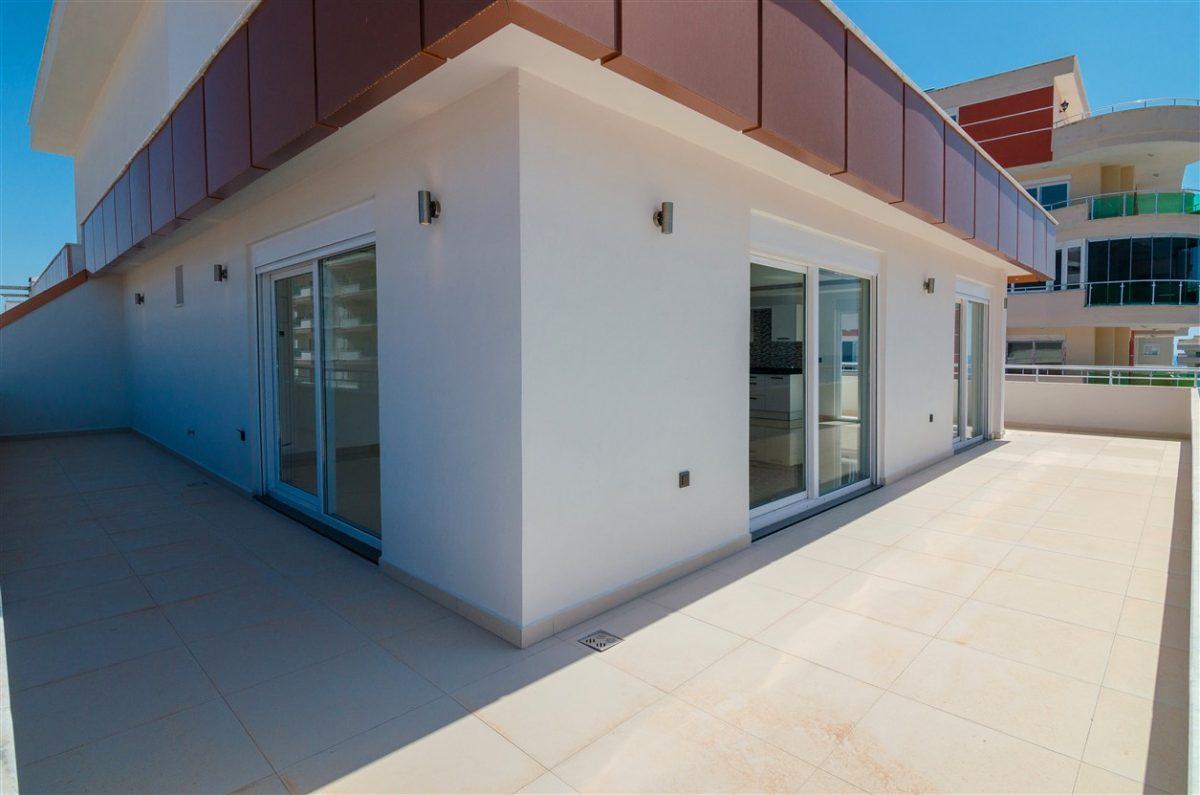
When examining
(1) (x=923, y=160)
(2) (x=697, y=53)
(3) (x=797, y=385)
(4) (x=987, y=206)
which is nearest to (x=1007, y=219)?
(4) (x=987, y=206)

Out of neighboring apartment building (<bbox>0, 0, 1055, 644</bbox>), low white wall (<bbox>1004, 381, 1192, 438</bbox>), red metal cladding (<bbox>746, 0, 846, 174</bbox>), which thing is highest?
red metal cladding (<bbox>746, 0, 846, 174</bbox>)

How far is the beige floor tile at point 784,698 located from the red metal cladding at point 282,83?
12.0 feet

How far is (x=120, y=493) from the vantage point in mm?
6402

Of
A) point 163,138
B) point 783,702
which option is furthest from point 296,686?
point 163,138

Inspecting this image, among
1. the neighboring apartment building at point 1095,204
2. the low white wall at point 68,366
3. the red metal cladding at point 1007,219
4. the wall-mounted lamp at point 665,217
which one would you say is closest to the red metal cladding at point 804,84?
the wall-mounted lamp at point 665,217

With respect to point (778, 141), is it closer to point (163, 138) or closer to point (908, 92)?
point (908, 92)

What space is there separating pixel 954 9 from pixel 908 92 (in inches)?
321

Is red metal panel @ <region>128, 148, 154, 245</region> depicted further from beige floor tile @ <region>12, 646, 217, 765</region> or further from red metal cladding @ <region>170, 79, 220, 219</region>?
beige floor tile @ <region>12, 646, 217, 765</region>

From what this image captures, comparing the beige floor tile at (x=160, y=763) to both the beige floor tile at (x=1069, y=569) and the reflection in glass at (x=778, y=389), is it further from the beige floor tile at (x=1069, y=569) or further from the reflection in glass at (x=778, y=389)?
the beige floor tile at (x=1069, y=569)

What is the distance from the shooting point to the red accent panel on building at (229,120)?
4199 millimetres

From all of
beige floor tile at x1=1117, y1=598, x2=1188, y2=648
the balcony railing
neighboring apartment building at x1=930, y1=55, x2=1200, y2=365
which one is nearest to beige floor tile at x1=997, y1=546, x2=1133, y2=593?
beige floor tile at x1=1117, y1=598, x2=1188, y2=648

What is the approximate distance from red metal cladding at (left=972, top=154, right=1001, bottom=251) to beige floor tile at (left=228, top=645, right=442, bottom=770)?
777 cm

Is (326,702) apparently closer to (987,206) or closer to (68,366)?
(987,206)

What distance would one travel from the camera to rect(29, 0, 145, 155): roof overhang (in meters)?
9.38
